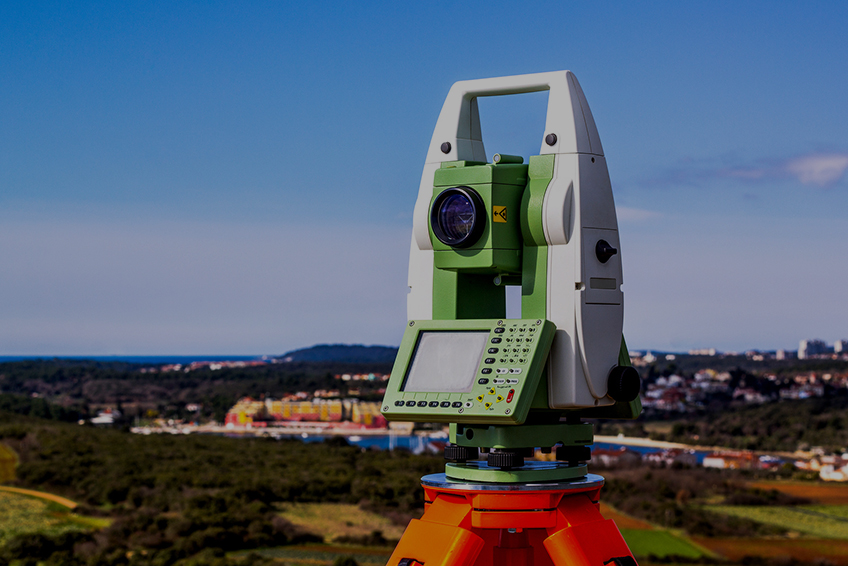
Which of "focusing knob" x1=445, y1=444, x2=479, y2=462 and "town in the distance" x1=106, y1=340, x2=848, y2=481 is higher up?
"focusing knob" x1=445, y1=444, x2=479, y2=462

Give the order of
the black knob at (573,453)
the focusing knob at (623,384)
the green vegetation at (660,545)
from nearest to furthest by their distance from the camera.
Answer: the focusing knob at (623,384)
the black knob at (573,453)
the green vegetation at (660,545)

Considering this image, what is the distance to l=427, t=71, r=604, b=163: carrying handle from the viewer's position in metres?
5.32

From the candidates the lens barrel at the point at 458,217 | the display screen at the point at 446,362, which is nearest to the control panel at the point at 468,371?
the display screen at the point at 446,362

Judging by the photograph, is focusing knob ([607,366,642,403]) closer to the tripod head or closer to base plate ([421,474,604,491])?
the tripod head

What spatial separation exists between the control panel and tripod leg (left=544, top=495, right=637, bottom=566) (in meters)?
0.72

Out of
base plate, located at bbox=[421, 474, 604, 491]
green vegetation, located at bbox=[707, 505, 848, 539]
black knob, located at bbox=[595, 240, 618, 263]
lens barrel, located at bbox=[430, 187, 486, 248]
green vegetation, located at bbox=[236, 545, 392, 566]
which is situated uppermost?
lens barrel, located at bbox=[430, 187, 486, 248]

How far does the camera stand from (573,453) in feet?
18.1

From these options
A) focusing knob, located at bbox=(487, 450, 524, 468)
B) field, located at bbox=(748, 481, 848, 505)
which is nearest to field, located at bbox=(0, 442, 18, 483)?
field, located at bbox=(748, 481, 848, 505)

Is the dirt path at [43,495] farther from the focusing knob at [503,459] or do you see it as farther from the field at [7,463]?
the focusing knob at [503,459]

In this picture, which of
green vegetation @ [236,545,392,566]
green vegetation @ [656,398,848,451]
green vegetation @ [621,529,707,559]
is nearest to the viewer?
green vegetation @ [236,545,392,566]

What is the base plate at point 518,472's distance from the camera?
16.9 feet

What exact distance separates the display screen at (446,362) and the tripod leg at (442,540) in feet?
2.27

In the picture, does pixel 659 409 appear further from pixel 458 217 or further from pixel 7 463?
pixel 458 217

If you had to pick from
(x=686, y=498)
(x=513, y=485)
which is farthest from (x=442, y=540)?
(x=686, y=498)
